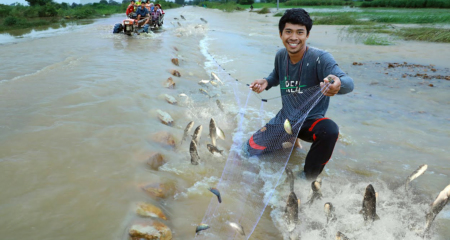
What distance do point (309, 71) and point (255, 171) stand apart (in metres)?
1.45

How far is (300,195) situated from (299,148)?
1.25 meters

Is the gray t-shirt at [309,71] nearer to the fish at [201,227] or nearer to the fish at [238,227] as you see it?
the fish at [238,227]

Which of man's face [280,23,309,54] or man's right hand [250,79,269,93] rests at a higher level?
man's face [280,23,309,54]

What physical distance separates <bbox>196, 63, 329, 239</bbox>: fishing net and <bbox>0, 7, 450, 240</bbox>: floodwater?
11 centimetres

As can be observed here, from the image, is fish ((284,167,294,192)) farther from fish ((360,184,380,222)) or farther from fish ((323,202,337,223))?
fish ((360,184,380,222))

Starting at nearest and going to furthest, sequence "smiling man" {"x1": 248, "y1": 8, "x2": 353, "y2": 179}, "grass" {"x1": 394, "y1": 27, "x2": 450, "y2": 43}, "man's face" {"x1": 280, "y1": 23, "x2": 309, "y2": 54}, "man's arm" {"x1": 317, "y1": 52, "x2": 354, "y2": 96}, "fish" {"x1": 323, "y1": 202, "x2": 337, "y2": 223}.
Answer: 1. "fish" {"x1": 323, "y1": 202, "x2": 337, "y2": 223}
2. "man's arm" {"x1": 317, "y1": 52, "x2": 354, "y2": 96}
3. "smiling man" {"x1": 248, "y1": 8, "x2": 353, "y2": 179}
4. "man's face" {"x1": 280, "y1": 23, "x2": 309, "y2": 54}
5. "grass" {"x1": 394, "y1": 27, "x2": 450, "y2": 43}

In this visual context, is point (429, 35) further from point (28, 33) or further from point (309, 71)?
point (28, 33)

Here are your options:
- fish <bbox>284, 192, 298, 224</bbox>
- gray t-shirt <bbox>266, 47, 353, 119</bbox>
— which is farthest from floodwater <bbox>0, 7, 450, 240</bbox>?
gray t-shirt <bbox>266, 47, 353, 119</bbox>

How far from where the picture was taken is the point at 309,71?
3.52 metres

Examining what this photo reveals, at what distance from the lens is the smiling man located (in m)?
3.17

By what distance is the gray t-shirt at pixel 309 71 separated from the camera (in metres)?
3.30

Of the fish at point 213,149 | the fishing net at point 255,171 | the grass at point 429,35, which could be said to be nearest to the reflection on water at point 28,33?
the fish at point 213,149

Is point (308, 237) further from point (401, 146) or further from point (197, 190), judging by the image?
point (401, 146)

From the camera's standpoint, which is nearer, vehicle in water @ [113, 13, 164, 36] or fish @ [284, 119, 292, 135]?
fish @ [284, 119, 292, 135]
